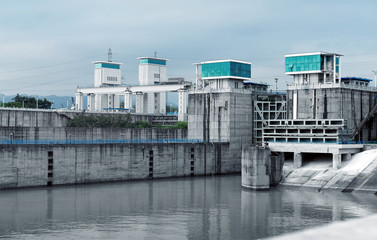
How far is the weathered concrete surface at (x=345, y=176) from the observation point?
5400cm

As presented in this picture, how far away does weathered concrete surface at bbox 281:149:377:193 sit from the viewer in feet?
177

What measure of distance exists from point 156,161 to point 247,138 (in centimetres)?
1818

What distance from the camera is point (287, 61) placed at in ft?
246

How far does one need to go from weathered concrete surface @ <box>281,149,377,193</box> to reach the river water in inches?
82.7

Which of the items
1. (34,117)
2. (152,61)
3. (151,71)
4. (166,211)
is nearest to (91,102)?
(151,71)

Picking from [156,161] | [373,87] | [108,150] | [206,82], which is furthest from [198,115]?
[373,87]

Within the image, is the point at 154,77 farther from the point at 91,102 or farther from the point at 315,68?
the point at 315,68

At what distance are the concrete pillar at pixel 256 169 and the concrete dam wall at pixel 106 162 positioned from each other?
48.7 ft

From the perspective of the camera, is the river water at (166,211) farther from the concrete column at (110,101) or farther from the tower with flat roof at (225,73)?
the concrete column at (110,101)

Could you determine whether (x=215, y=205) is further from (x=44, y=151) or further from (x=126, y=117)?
(x=126, y=117)

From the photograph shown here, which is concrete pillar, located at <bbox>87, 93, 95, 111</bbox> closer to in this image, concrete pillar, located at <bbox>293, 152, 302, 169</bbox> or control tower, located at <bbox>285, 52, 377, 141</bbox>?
control tower, located at <bbox>285, 52, 377, 141</bbox>

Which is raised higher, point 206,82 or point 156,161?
point 206,82

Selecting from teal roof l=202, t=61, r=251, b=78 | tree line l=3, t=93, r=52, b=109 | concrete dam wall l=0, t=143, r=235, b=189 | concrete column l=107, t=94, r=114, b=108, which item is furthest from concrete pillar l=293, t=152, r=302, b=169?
concrete column l=107, t=94, r=114, b=108

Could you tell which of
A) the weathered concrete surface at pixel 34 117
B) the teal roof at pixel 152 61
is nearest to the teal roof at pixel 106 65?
the teal roof at pixel 152 61
